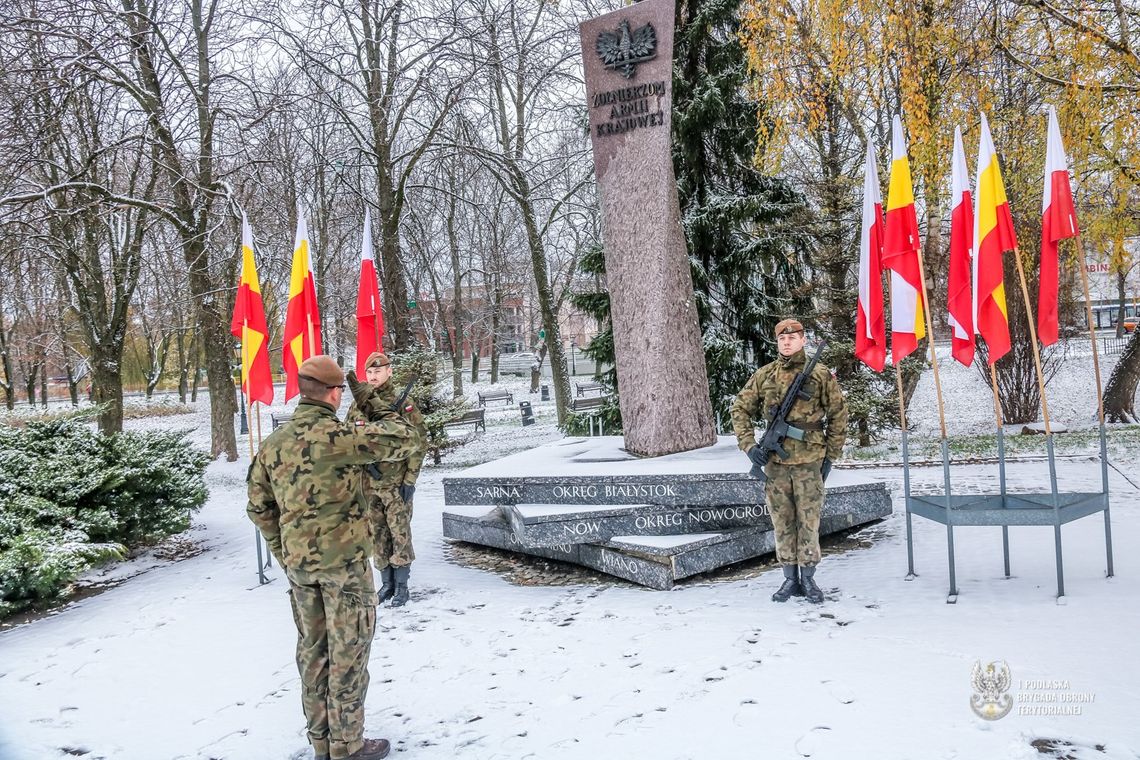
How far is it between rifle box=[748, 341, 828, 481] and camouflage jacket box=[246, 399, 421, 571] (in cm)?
273

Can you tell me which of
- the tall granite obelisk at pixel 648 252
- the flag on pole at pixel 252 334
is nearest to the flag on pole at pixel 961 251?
the tall granite obelisk at pixel 648 252

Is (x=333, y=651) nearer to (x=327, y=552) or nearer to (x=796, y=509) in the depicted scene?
(x=327, y=552)

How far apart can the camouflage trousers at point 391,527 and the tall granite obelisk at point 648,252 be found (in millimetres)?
2923

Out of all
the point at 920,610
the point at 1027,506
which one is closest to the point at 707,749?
the point at 920,610

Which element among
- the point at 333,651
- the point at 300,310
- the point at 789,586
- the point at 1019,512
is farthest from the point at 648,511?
the point at 300,310

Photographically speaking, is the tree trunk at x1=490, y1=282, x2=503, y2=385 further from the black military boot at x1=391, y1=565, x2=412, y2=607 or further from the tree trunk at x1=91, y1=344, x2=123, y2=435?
the black military boot at x1=391, y1=565, x2=412, y2=607

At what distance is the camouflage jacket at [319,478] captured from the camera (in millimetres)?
3680

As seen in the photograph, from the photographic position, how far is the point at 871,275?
20.6 feet

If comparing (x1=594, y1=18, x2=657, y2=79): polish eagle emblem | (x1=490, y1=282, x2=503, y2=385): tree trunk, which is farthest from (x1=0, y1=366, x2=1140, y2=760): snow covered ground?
(x1=490, y1=282, x2=503, y2=385): tree trunk

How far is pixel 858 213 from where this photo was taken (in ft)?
48.6

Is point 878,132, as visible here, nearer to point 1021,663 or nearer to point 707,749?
point 1021,663

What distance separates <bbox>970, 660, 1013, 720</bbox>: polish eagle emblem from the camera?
142 inches

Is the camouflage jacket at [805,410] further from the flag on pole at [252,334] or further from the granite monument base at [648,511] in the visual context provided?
the flag on pole at [252,334]

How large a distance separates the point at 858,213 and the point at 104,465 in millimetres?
12723
